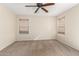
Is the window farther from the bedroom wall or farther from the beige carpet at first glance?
the beige carpet

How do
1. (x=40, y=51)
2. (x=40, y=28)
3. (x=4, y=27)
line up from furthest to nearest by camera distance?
1. (x=40, y=28)
2. (x=4, y=27)
3. (x=40, y=51)

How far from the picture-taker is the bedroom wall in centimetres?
907

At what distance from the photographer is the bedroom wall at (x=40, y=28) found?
29.8ft

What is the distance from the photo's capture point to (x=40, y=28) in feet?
30.0

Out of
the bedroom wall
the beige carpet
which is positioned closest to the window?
the bedroom wall

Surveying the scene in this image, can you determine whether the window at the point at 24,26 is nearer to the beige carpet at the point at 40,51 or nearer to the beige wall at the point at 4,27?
the beige wall at the point at 4,27

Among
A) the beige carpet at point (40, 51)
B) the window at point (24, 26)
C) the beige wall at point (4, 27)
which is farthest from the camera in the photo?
the window at point (24, 26)

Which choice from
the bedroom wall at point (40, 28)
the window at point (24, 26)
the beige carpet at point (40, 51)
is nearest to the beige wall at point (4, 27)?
the beige carpet at point (40, 51)

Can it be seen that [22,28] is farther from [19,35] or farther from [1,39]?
[1,39]

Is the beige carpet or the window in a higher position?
the window

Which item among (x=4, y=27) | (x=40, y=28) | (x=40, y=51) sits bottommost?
(x=40, y=51)

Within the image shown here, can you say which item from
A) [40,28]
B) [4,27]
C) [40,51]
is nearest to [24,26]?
[40,28]

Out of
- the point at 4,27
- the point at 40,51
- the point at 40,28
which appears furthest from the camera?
the point at 40,28

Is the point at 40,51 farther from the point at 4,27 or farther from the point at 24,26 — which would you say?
the point at 24,26
